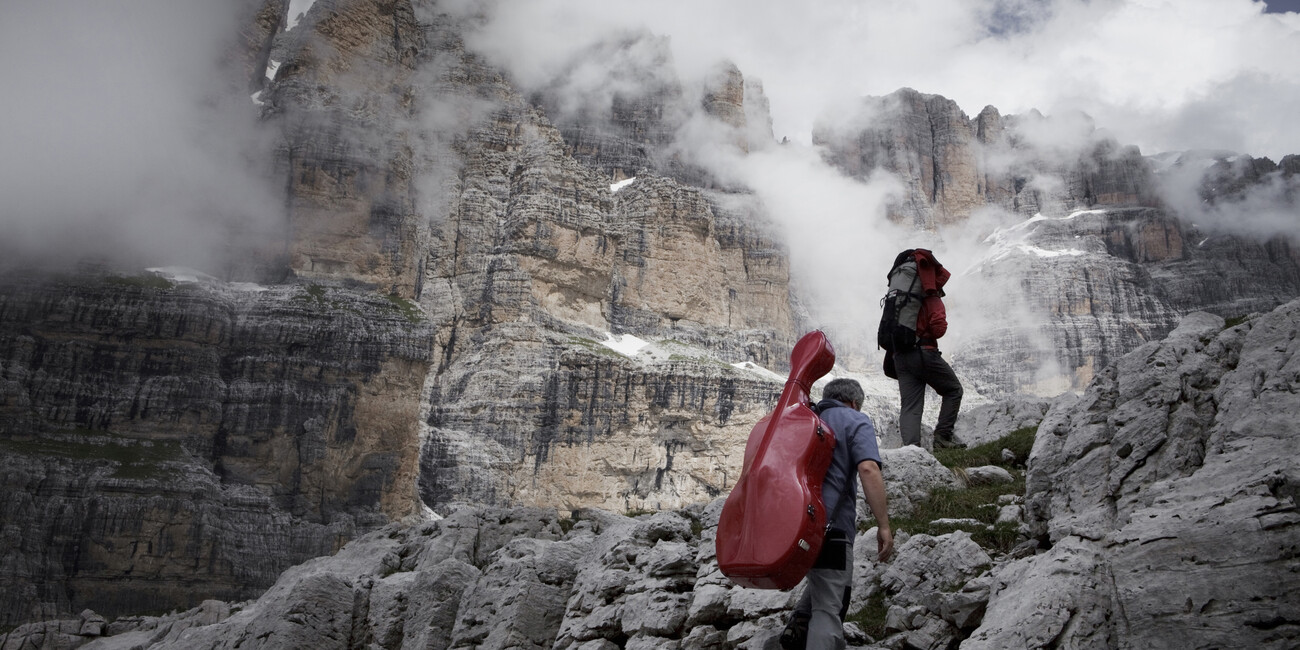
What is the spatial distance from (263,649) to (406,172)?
294 feet

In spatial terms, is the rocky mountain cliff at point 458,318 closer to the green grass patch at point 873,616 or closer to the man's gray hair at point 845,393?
the green grass patch at point 873,616

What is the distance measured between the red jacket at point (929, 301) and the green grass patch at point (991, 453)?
2.10m

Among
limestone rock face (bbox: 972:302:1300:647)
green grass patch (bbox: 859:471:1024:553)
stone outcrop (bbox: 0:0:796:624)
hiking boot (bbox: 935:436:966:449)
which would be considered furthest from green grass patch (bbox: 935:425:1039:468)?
stone outcrop (bbox: 0:0:796:624)

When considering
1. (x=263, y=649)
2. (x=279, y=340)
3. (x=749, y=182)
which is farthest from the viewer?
(x=749, y=182)

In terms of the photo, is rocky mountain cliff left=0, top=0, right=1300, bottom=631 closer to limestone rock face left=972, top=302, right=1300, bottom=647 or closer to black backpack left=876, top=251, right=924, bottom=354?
limestone rock face left=972, top=302, right=1300, bottom=647

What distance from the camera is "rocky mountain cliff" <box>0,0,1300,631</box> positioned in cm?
6494

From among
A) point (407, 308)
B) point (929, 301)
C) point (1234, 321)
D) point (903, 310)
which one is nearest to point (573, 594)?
point (903, 310)

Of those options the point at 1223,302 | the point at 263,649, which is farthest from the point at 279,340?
the point at 1223,302

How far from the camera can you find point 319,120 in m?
93.2

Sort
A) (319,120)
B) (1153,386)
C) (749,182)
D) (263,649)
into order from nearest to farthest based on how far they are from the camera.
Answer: (1153,386)
(263,649)
(319,120)
(749,182)

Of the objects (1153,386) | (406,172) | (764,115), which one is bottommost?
(1153,386)

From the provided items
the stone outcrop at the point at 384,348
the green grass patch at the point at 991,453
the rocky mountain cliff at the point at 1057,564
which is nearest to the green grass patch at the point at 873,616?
the rocky mountain cliff at the point at 1057,564

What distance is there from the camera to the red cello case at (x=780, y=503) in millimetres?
6336

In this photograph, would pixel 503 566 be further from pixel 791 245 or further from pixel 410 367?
pixel 791 245
